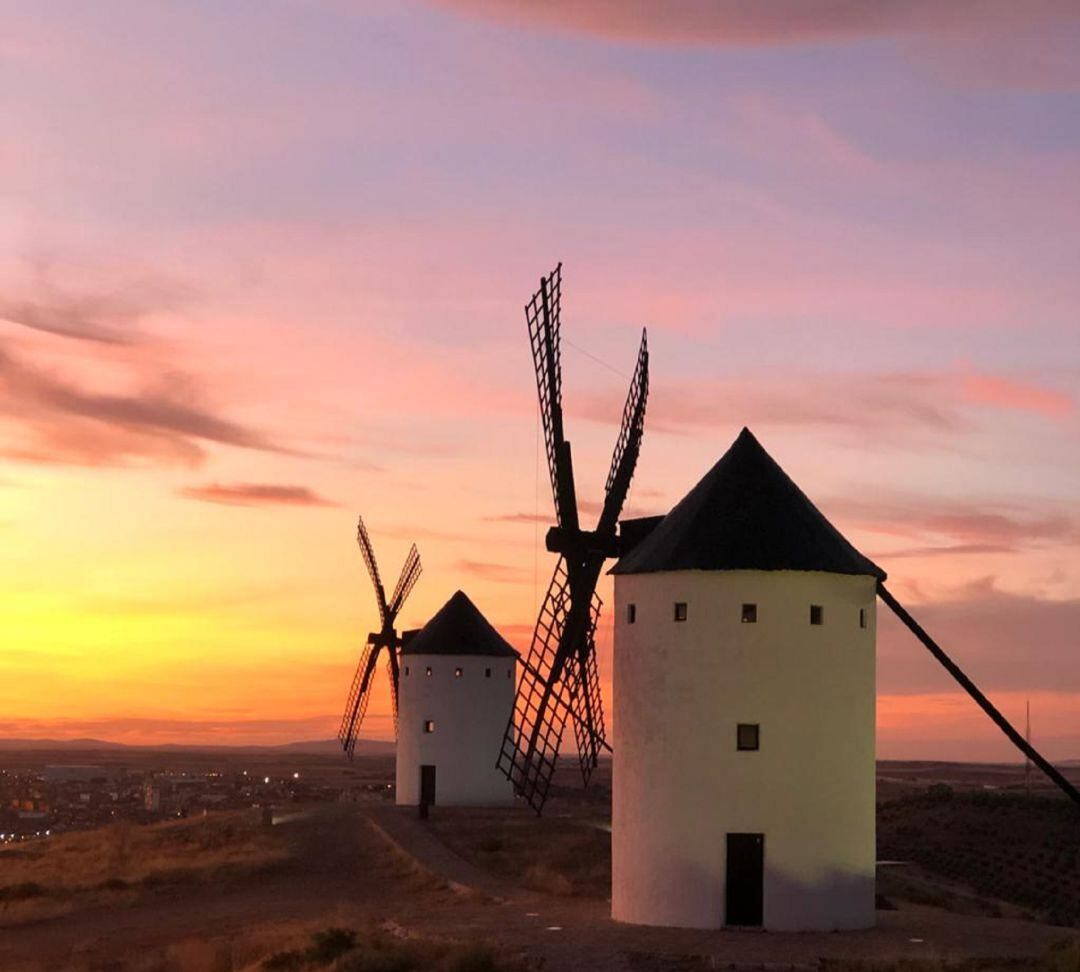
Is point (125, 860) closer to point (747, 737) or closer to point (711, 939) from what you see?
point (711, 939)

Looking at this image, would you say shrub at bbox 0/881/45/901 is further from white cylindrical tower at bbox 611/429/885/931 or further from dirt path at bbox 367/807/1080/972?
white cylindrical tower at bbox 611/429/885/931

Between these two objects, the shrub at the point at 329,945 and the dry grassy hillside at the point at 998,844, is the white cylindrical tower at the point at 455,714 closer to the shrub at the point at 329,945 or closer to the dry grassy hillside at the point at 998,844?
the dry grassy hillside at the point at 998,844

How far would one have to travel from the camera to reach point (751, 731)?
27.8 metres

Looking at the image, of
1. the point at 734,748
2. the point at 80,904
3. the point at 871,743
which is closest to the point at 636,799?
the point at 734,748

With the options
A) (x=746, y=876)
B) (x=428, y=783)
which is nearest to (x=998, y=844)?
(x=428, y=783)

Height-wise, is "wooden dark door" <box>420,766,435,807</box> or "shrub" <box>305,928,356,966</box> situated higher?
"wooden dark door" <box>420,766,435,807</box>

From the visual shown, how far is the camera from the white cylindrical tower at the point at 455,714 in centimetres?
5838

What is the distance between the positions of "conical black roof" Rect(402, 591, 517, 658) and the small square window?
31.3 meters

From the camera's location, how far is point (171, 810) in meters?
116

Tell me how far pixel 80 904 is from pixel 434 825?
13.6 meters

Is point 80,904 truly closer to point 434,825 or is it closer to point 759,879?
point 434,825

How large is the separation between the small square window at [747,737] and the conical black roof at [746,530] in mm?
2659

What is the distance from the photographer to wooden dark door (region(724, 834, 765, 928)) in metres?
27.8

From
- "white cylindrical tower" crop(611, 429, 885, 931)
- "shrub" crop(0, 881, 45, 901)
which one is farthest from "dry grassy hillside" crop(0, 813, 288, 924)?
"white cylindrical tower" crop(611, 429, 885, 931)
